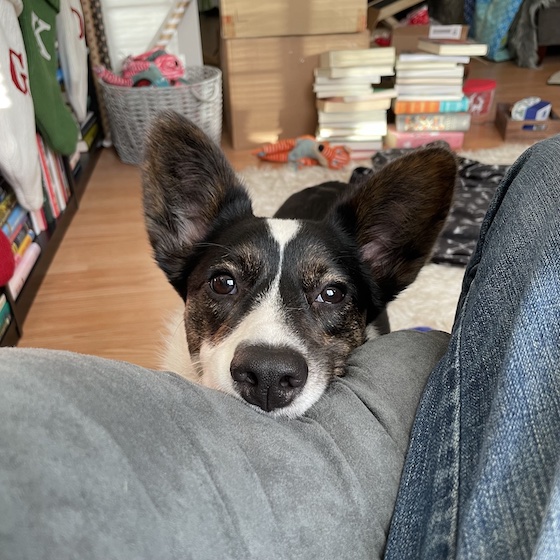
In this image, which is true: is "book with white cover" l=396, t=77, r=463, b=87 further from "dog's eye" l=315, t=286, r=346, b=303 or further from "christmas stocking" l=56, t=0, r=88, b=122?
"dog's eye" l=315, t=286, r=346, b=303

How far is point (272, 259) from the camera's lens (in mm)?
1067

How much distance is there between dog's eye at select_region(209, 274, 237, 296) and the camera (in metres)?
1.08

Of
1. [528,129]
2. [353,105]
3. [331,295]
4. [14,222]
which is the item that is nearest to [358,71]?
[353,105]

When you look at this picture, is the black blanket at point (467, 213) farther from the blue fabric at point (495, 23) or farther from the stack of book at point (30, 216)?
the blue fabric at point (495, 23)

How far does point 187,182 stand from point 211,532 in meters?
0.86

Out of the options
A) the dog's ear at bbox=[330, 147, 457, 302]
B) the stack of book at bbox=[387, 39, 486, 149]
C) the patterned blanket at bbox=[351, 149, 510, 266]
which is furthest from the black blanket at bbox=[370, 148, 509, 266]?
the dog's ear at bbox=[330, 147, 457, 302]

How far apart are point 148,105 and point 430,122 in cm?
Answer: 170

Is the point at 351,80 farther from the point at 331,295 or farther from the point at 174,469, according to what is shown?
the point at 174,469

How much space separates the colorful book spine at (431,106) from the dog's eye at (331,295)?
254cm

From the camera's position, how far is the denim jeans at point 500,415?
1.49ft

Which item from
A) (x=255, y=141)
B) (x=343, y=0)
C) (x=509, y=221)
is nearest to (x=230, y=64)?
(x=255, y=141)

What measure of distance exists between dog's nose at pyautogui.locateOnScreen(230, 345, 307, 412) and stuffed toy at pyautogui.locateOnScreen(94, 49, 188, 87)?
104 inches

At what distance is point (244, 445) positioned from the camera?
0.55 metres

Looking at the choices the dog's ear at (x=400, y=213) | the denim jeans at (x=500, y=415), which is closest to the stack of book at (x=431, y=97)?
the dog's ear at (x=400, y=213)
